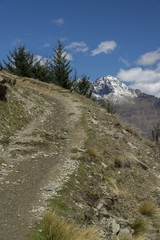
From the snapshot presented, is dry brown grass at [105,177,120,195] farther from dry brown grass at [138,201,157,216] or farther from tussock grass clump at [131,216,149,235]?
tussock grass clump at [131,216,149,235]

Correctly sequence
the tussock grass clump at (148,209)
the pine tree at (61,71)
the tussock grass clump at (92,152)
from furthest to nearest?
the pine tree at (61,71), the tussock grass clump at (92,152), the tussock grass clump at (148,209)

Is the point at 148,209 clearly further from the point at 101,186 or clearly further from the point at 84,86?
the point at 84,86

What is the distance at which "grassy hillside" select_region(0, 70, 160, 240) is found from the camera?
275 inches

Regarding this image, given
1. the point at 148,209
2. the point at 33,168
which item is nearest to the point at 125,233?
the point at 148,209

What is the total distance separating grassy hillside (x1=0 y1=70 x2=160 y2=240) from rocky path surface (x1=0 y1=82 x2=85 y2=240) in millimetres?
420

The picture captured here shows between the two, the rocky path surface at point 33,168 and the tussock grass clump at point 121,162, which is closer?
the rocky path surface at point 33,168

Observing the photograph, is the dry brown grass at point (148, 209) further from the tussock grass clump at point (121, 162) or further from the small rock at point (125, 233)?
the tussock grass clump at point (121, 162)

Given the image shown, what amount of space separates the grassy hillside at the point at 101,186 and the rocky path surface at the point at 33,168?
420 millimetres

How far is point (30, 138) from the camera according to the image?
1354 cm

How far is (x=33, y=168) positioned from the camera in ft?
33.7

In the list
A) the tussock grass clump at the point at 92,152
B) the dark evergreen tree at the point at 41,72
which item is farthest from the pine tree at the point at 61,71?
the tussock grass clump at the point at 92,152

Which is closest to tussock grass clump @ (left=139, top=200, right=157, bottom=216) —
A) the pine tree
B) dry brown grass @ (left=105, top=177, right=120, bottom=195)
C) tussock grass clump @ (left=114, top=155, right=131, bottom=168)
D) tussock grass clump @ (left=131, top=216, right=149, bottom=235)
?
dry brown grass @ (left=105, top=177, right=120, bottom=195)

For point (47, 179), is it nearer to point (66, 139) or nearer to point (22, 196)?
point (22, 196)

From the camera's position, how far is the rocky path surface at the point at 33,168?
6254 millimetres
